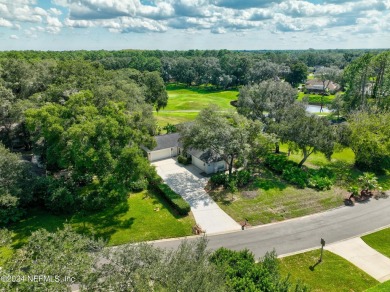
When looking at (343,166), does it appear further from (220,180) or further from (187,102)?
(187,102)

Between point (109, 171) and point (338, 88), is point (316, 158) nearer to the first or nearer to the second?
point (109, 171)

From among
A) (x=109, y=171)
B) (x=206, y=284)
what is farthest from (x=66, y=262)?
(x=109, y=171)

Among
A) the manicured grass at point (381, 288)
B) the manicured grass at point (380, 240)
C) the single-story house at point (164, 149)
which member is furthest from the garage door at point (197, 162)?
the manicured grass at point (381, 288)

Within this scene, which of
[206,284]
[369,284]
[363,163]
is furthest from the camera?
[363,163]

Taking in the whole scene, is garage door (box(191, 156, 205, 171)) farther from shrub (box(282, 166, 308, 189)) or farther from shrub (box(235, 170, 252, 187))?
shrub (box(282, 166, 308, 189))

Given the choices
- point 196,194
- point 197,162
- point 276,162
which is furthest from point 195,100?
point 196,194

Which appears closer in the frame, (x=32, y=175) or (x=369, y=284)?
(x=369, y=284)

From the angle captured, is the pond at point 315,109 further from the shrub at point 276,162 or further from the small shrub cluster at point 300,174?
the small shrub cluster at point 300,174
